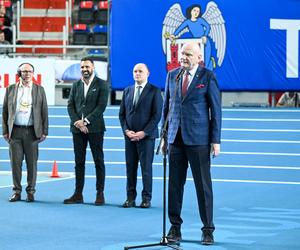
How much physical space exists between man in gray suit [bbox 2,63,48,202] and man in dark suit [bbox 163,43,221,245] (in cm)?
341

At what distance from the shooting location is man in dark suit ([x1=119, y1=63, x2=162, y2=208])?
1208 cm

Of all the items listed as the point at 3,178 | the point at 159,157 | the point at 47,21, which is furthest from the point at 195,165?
the point at 47,21

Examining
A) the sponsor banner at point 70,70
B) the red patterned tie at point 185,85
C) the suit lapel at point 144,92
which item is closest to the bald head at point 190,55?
the red patterned tie at point 185,85

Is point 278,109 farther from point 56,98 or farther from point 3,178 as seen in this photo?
point 3,178

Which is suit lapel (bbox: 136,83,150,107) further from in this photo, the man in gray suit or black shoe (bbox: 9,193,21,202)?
black shoe (bbox: 9,193,21,202)

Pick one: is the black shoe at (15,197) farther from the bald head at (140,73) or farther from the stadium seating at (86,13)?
the stadium seating at (86,13)

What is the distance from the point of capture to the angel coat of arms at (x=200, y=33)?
2292 cm

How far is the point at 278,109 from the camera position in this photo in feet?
75.8

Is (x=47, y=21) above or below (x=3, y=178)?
above

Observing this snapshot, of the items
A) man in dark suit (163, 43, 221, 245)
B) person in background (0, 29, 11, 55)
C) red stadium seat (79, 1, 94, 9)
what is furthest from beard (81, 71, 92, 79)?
red stadium seat (79, 1, 94, 9)

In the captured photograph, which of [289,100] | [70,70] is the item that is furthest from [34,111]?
[289,100]

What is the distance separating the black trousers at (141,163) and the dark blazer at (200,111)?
261cm

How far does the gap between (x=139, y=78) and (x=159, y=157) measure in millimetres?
4896

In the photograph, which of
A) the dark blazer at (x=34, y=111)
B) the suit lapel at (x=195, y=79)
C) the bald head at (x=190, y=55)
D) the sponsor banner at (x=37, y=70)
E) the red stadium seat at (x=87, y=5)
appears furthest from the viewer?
the red stadium seat at (x=87, y=5)
